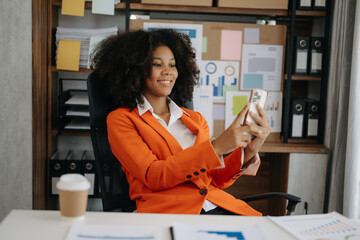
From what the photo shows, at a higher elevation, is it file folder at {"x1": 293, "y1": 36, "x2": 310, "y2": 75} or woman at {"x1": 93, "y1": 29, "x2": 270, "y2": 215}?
file folder at {"x1": 293, "y1": 36, "x2": 310, "y2": 75}

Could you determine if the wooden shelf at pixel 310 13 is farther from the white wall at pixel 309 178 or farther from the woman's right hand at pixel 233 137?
the woman's right hand at pixel 233 137

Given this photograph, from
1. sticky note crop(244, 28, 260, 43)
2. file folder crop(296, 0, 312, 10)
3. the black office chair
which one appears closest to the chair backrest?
the black office chair

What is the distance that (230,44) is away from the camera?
8.16ft

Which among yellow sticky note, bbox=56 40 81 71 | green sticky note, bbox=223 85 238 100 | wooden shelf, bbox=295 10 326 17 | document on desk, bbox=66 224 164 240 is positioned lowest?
document on desk, bbox=66 224 164 240

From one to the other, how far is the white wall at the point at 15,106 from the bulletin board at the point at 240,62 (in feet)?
2.83

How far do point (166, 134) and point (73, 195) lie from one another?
57cm

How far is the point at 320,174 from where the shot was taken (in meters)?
2.45

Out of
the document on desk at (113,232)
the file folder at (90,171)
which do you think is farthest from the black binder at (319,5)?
the document on desk at (113,232)

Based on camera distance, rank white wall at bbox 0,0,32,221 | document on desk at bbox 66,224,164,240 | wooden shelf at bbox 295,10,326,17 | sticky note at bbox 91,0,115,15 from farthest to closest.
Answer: wooden shelf at bbox 295,10,326,17 → sticky note at bbox 91,0,115,15 → white wall at bbox 0,0,32,221 → document on desk at bbox 66,224,164,240

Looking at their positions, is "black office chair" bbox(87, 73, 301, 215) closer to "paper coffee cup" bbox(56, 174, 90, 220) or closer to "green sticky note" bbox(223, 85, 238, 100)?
"paper coffee cup" bbox(56, 174, 90, 220)

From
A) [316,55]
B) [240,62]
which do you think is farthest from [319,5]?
[240,62]

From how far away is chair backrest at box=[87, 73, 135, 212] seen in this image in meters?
1.49

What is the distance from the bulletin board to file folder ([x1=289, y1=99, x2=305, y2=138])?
9cm

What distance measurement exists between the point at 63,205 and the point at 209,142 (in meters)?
0.51
